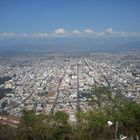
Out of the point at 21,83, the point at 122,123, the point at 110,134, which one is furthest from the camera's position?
the point at 21,83

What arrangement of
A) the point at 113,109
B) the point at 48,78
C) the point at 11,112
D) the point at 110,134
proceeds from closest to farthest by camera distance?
1. the point at 110,134
2. the point at 113,109
3. the point at 11,112
4. the point at 48,78

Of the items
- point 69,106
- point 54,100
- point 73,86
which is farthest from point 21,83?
point 69,106

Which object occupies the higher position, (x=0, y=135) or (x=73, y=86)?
(x=0, y=135)

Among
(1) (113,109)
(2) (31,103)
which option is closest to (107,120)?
(1) (113,109)

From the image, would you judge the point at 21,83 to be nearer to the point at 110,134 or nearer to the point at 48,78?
the point at 48,78

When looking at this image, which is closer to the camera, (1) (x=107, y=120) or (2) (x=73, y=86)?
(1) (x=107, y=120)

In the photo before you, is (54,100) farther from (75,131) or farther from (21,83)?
(75,131)
